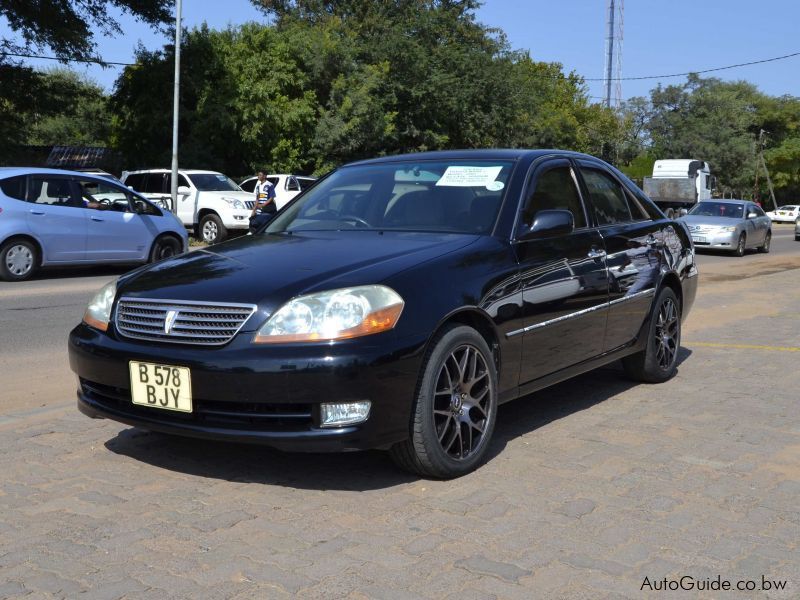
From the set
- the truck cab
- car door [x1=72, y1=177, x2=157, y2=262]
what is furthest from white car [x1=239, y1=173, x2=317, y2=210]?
the truck cab

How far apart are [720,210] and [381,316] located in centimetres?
2186

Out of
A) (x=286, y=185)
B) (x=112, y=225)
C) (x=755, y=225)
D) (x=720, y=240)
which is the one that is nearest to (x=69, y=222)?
(x=112, y=225)

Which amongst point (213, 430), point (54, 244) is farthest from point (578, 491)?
point (54, 244)

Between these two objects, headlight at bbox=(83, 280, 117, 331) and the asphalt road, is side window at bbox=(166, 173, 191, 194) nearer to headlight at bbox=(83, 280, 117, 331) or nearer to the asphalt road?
the asphalt road

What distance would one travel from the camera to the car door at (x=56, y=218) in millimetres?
13688

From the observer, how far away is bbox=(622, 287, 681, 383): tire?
21.0 ft

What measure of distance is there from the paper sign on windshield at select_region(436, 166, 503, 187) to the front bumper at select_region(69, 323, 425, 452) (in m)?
1.48

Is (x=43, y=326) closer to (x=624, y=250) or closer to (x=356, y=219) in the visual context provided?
(x=356, y=219)

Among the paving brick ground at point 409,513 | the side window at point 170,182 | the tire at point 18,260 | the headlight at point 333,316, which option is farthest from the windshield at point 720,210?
the headlight at point 333,316

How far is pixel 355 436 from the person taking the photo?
3904 millimetres

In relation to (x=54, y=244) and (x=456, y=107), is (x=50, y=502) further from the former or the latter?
(x=456, y=107)

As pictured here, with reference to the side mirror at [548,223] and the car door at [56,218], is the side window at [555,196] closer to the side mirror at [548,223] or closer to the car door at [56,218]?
the side mirror at [548,223]

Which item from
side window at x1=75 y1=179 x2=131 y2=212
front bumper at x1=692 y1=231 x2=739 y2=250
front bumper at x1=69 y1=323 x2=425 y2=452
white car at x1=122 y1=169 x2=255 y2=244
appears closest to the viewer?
front bumper at x1=69 y1=323 x2=425 y2=452

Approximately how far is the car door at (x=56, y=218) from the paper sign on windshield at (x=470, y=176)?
997 centimetres
